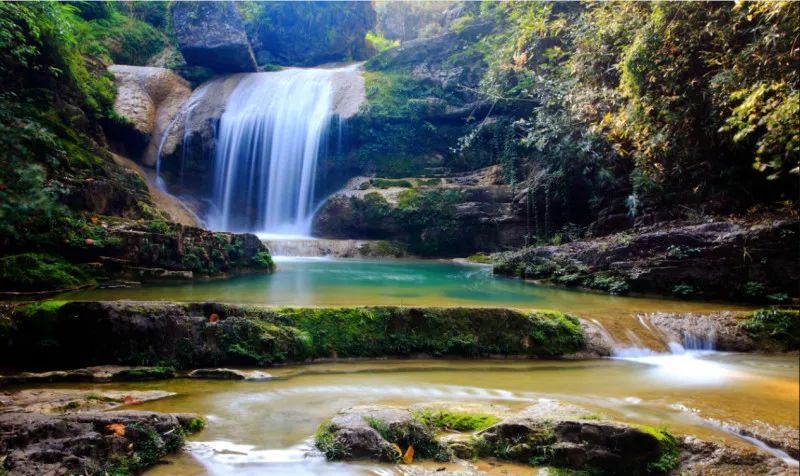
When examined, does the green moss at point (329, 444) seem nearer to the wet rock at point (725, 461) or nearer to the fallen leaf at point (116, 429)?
the fallen leaf at point (116, 429)

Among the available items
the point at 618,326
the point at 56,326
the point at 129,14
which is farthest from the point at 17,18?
the point at 129,14

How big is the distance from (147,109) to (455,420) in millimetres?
20444

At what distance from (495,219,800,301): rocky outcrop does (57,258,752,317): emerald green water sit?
2.28 feet

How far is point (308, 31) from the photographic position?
1195 inches

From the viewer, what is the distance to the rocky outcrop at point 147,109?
19031 millimetres

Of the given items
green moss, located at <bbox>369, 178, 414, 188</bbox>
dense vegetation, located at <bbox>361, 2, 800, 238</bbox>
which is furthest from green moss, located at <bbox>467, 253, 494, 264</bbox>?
green moss, located at <bbox>369, 178, 414, 188</bbox>

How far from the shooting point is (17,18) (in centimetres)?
1077

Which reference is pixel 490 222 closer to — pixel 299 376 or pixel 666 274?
pixel 666 274

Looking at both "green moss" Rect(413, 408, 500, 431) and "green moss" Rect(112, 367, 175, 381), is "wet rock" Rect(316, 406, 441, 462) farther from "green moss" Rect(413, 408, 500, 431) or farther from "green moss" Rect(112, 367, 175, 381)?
"green moss" Rect(112, 367, 175, 381)

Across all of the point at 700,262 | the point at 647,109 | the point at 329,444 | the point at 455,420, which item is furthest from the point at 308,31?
the point at 329,444

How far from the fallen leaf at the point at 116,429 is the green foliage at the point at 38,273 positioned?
5020mm

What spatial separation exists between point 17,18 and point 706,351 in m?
14.3

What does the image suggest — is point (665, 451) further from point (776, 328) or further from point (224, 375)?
point (776, 328)

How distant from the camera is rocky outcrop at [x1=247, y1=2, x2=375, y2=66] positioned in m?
29.9
